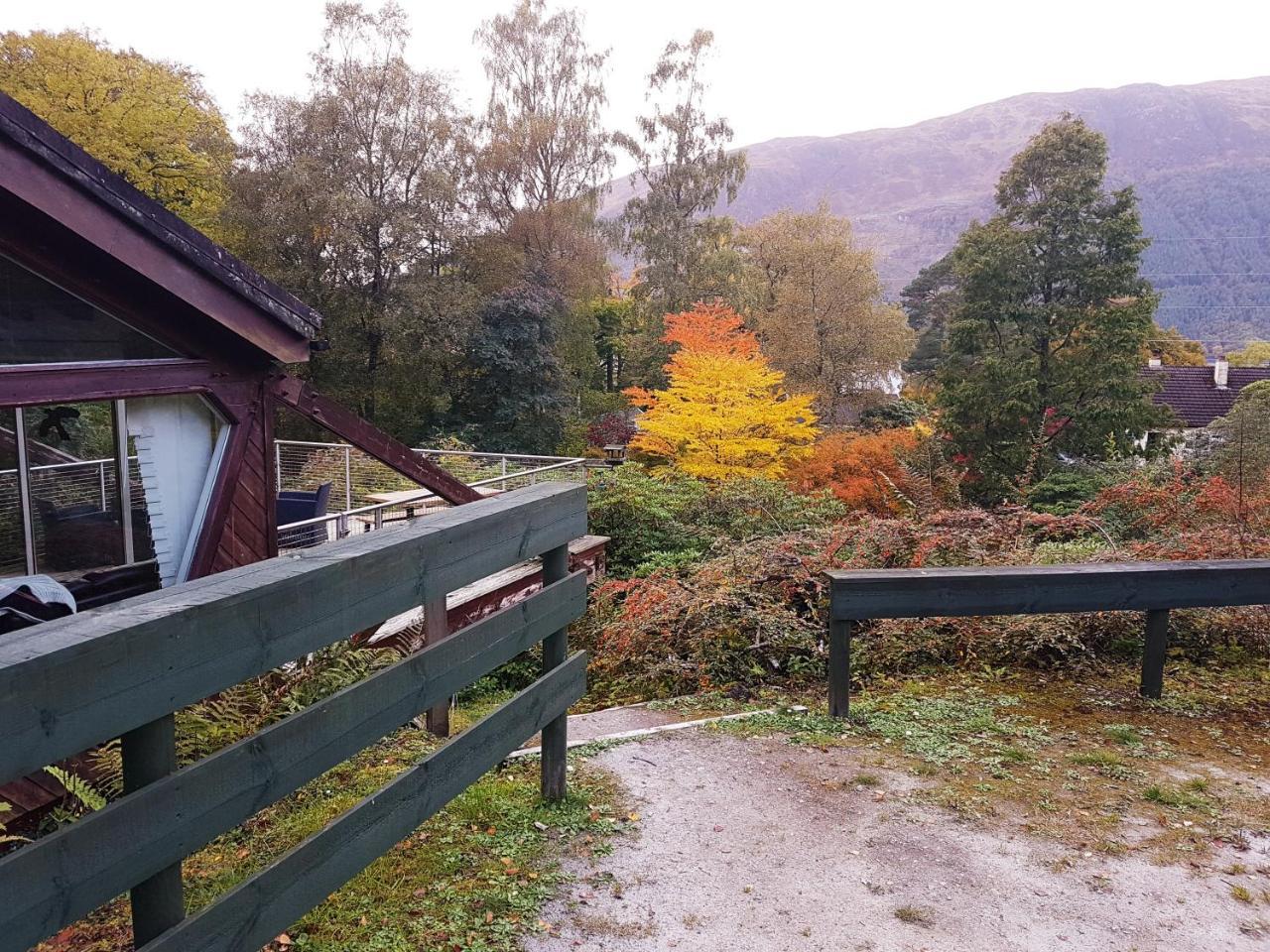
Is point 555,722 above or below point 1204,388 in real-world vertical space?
below

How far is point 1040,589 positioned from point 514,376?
2252 centimetres

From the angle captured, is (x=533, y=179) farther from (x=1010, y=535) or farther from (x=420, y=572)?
(x=420, y=572)

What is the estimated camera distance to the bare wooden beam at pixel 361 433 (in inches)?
261

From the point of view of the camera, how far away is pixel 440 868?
270 centimetres

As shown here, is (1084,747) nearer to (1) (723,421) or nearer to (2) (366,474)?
(2) (366,474)

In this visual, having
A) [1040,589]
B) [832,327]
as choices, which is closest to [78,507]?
[1040,589]

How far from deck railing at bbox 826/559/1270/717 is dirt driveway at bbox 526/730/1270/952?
1.05 m

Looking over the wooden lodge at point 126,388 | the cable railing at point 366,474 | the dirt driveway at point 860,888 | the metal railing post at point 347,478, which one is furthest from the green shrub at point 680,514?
the dirt driveway at point 860,888

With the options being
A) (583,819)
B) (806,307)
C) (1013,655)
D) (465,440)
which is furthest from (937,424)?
(583,819)

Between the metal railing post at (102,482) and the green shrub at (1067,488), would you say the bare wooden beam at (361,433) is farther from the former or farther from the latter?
the green shrub at (1067,488)

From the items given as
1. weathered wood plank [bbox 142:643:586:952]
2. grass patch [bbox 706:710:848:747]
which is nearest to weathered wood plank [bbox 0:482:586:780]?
weathered wood plank [bbox 142:643:586:952]

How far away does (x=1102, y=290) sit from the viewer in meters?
20.1

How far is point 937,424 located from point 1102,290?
4.95 metres

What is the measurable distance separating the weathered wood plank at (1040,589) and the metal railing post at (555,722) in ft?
5.81
